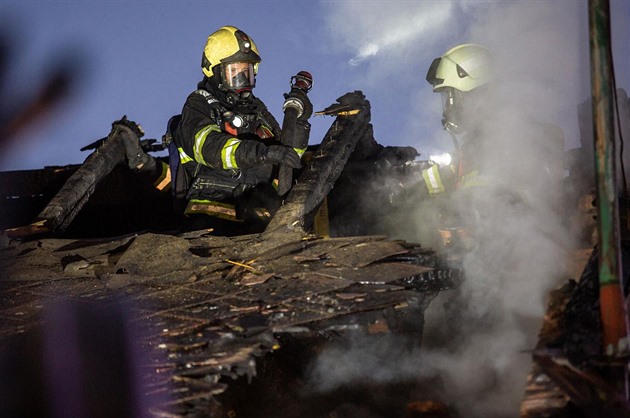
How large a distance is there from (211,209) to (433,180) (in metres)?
2.71

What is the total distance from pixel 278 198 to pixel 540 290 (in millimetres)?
3584

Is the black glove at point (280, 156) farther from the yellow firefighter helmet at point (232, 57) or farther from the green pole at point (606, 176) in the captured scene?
the green pole at point (606, 176)

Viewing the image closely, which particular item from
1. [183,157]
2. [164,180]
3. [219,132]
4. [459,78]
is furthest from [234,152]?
[459,78]

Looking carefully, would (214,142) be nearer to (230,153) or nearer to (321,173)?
(230,153)

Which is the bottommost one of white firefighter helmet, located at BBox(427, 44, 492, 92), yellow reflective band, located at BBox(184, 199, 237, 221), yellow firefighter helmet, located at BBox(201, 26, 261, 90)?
yellow reflective band, located at BBox(184, 199, 237, 221)

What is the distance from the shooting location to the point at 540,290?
4.02 metres

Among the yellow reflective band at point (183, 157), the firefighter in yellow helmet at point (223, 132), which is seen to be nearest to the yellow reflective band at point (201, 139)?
the firefighter in yellow helmet at point (223, 132)

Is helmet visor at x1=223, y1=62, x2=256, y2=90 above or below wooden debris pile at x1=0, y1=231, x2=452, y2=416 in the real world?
above

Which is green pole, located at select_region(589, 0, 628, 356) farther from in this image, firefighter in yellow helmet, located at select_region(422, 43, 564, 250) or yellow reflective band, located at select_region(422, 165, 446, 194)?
yellow reflective band, located at select_region(422, 165, 446, 194)

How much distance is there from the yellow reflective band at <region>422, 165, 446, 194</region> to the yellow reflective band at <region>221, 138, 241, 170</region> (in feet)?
8.02

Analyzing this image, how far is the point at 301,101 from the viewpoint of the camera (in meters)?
6.64

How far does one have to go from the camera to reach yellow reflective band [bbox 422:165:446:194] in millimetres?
6758

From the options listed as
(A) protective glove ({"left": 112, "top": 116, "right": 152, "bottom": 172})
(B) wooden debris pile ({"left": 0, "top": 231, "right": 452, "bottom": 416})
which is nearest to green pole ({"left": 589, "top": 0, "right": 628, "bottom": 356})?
(B) wooden debris pile ({"left": 0, "top": 231, "right": 452, "bottom": 416})

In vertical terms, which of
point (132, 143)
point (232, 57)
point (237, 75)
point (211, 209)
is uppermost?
point (232, 57)
